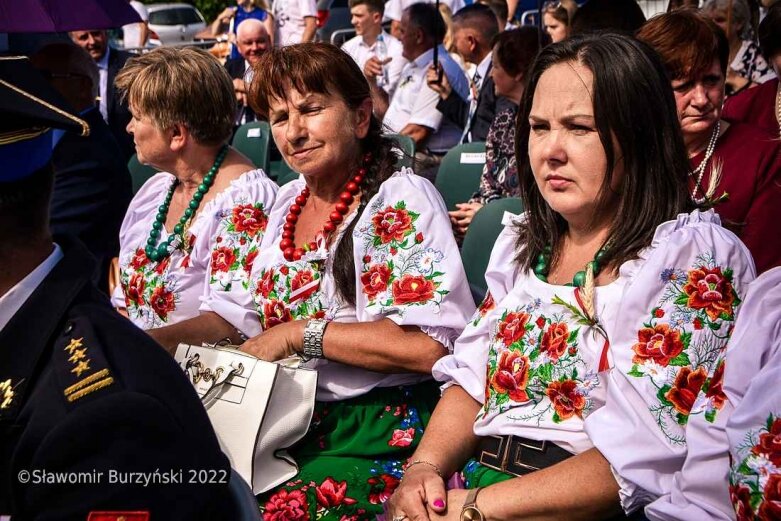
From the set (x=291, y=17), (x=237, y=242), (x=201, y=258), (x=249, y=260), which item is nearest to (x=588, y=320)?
(x=249, y=260)

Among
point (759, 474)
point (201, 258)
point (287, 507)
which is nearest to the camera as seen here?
point (759, 474)

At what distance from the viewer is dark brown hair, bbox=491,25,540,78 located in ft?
17.9

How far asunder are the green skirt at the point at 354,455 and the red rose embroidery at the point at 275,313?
0.97ft

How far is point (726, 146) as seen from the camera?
3.08 metres

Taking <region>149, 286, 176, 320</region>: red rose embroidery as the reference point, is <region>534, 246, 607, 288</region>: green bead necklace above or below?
above

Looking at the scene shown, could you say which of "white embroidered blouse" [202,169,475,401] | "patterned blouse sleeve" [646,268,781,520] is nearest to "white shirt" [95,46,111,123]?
"white embroidered blouse" [202,169,475,401]

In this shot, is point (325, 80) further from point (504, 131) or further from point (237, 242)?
point (504, 131)

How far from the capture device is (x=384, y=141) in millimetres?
3176

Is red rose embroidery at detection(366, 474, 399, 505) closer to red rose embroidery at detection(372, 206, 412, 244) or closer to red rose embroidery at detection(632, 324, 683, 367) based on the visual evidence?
red rose embroidery at detection(372, 206, 412, 244)

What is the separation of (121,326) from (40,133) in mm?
347

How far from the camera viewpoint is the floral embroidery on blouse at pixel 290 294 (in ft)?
9.74

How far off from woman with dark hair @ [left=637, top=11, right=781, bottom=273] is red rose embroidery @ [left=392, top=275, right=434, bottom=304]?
852 mm

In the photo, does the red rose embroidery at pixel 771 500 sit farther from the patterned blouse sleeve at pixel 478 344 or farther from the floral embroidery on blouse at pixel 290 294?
the floral embroidery on blouse at pixel 290 294

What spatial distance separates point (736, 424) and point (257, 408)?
1.24 m
